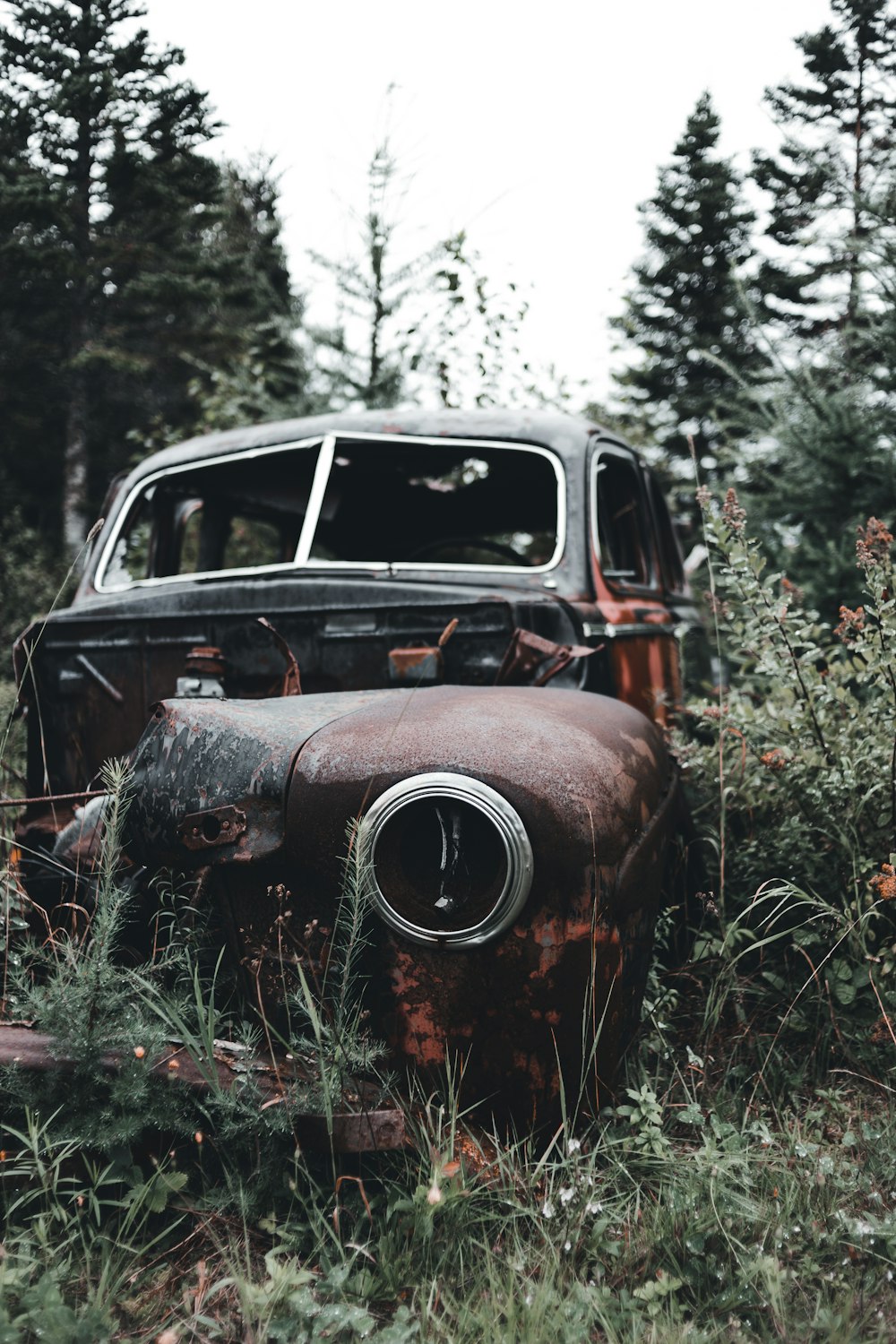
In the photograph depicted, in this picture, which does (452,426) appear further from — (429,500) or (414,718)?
(414,718)

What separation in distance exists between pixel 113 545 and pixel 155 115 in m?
10.0

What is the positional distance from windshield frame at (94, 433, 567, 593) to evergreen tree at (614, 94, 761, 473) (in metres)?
14.0

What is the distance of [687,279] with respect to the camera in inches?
679

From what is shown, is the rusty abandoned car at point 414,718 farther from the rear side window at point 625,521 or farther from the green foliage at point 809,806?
the green foliage at point 809,806

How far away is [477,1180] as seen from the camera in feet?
5.45

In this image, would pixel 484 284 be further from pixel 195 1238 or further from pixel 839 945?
pixel 195 1238

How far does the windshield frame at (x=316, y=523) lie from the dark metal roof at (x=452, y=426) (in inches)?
0.7

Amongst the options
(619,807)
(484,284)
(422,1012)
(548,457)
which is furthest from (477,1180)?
(484,284)

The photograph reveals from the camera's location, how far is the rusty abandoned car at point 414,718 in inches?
65.1

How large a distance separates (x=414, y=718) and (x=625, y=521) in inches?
93.2

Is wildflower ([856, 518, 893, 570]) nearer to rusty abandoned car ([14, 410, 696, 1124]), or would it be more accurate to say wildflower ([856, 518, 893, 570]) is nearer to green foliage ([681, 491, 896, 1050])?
green foliage ([681, 491, 896, 1050])

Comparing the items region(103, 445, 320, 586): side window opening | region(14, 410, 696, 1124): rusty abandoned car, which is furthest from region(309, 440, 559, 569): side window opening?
region(103, 445, 320, 586): side window opening

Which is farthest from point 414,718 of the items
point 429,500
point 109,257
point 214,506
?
point 109,257

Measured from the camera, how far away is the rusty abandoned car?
1653 mm
